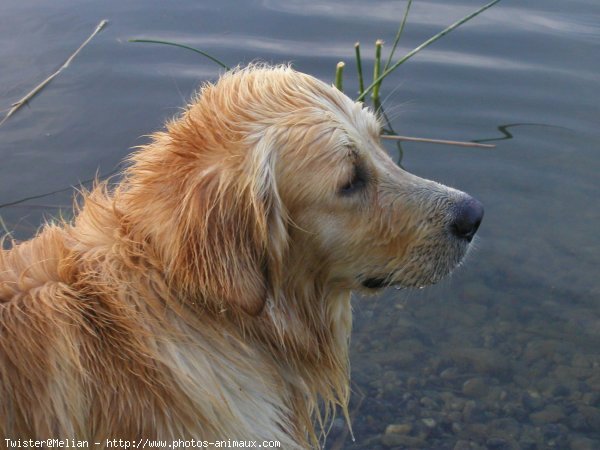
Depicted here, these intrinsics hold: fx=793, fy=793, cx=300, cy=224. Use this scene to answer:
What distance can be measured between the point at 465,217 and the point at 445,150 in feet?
12.6

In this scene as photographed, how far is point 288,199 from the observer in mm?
3613

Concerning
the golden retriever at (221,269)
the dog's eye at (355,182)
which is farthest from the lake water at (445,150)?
the dog's eye at (355,182)

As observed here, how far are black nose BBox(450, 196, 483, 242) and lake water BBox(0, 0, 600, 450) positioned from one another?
6.30 ft

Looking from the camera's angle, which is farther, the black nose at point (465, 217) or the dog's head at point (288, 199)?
the black nose at point (465, 217)

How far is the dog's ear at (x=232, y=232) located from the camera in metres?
3.34

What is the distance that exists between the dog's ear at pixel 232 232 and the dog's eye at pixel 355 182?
34 cm

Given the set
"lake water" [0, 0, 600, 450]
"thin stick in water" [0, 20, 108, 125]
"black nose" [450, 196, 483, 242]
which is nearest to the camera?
"black nose" [450, 196, 483, 242]

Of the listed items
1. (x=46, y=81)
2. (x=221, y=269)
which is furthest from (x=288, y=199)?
(x=46, y=81)

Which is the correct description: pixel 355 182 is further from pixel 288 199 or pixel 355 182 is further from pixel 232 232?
pixel 232 232

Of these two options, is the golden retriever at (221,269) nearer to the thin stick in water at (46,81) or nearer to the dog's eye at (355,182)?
the dog's eye at (355,182)

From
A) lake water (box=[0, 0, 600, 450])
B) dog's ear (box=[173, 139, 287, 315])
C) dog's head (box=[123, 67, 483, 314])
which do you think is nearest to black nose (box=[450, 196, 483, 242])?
dog's head (box=[123, 67, 483, 314])

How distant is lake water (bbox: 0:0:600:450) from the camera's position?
559 cm

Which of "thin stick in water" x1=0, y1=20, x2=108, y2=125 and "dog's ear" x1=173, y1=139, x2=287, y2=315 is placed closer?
"dog's ear" x1=173, y1=139, x2=287, y2=315

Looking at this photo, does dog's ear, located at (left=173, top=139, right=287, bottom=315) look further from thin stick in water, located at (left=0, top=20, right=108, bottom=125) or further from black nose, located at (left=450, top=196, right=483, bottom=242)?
thin stick in water, located at (left=0, top=20, right=108, bottom=125)
